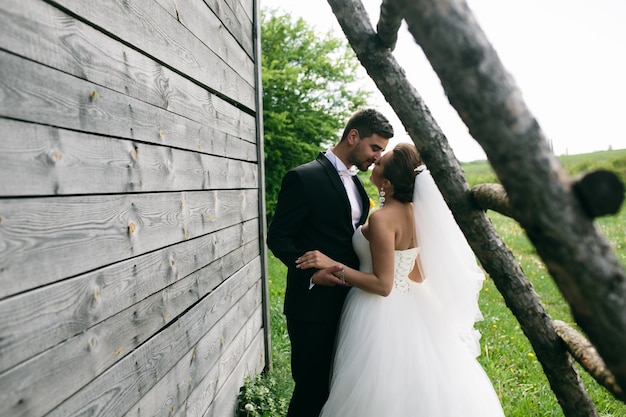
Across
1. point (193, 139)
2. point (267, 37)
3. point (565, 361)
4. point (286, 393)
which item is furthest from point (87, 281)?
point (267, 37)

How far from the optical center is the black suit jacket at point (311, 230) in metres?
2.95

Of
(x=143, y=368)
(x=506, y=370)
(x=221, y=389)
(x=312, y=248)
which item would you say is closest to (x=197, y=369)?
(x=221, y=389)

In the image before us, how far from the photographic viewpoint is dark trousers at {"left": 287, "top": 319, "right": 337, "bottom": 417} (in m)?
3.00

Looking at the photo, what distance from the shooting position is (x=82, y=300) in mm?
1382

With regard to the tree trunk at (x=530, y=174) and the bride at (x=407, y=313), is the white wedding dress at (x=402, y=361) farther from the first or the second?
the tree trunk at (x=530, y=174)

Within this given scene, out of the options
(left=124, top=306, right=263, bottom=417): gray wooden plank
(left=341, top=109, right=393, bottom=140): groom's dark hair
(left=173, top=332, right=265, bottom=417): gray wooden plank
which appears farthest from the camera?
(left=341, top=109, right=393, bottom=140): groom's dark hair

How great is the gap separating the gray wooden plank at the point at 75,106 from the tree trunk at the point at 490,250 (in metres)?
0.93

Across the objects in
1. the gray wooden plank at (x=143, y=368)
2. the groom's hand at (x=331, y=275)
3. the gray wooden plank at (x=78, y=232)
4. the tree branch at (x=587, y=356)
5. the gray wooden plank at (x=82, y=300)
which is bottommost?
the gray wooden plank at (x=143, y=368)

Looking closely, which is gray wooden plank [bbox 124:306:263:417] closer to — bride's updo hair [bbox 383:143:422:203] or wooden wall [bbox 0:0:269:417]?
wooden wall [bbox 0:0:269:417]

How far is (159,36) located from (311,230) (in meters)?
1.46

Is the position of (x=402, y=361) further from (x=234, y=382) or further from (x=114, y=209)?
(x=114, y=209)

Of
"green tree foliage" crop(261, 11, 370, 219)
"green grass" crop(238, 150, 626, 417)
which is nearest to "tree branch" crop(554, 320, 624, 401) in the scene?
"green grass" crop(238, 150, 626, 417)

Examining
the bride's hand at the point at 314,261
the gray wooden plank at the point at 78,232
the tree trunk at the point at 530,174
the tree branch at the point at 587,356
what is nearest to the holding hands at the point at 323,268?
the bride's hand at the point at 314,261

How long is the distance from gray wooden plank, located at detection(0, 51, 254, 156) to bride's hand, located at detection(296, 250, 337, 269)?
104 cm
